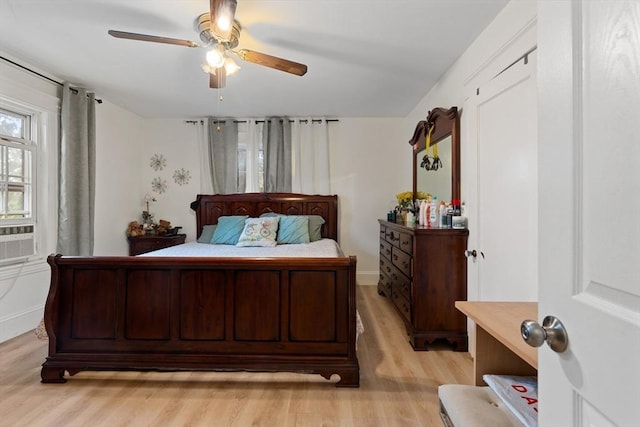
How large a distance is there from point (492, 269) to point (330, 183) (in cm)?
264

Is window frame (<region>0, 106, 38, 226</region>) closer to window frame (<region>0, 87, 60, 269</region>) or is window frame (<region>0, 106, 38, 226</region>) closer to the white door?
window frame (<region>0, 87, 60, 269</region>)

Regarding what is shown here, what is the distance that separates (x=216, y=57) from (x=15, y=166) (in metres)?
2.41

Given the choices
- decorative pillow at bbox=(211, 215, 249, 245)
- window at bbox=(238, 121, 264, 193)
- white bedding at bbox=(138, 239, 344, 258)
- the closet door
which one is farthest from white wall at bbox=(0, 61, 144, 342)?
the closet door

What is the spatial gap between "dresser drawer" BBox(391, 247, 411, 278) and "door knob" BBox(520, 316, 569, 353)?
208 cm

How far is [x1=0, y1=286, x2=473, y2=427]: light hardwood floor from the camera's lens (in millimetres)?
1713

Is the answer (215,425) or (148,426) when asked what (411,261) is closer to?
(215,425)

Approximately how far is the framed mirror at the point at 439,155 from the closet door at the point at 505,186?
0.68 feet

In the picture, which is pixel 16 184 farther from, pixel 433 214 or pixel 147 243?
pixel 433 214

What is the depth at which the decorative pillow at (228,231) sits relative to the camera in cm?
369

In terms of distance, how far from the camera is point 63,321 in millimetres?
2094

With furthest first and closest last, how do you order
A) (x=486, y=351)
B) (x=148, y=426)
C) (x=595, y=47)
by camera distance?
(x=148, y=426) < (x=486, y=351) < (x=595, y=47)

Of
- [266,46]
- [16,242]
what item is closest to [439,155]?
[266,46]

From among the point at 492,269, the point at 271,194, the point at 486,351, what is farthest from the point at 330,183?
the point at 486,351

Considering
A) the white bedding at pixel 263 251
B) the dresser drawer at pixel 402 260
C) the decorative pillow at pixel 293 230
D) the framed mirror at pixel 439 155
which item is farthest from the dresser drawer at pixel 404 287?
the decorative pillow at pixel 293 230
